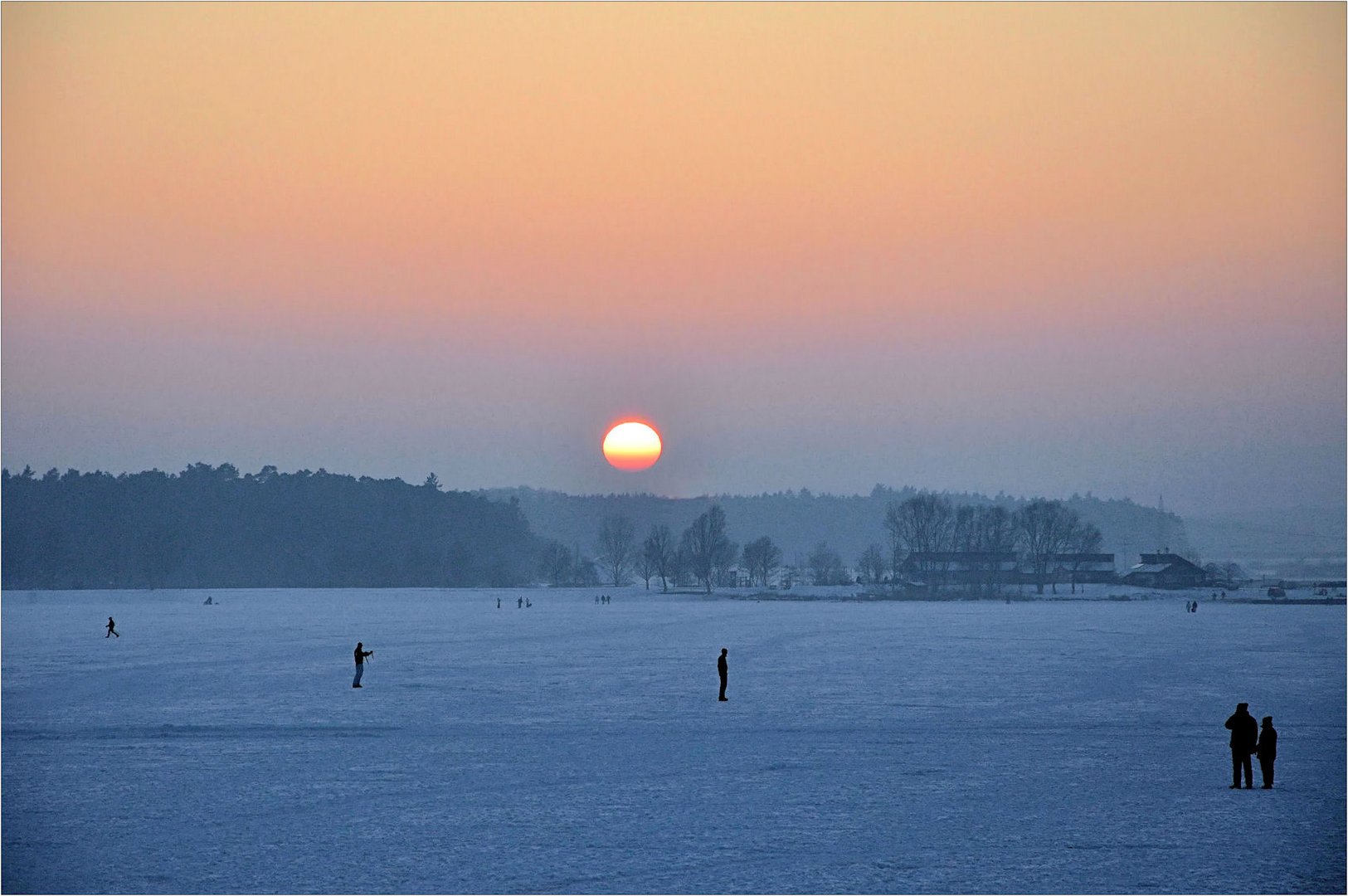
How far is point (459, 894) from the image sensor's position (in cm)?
1322

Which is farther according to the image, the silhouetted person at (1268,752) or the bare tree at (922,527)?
the bare tree at (922,527)

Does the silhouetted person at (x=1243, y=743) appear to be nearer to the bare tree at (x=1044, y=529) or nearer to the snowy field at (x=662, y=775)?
the snowy field at (x=662, y=775)

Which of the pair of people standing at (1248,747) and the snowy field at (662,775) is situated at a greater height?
the pair of people standing at (1248,747)

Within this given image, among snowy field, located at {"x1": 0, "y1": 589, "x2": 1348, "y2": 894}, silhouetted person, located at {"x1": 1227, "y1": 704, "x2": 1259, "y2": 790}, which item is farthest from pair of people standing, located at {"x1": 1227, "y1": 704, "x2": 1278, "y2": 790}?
snowy field, located at {"x1": 0, "y1": 589, "x2": 1348, "y2": 894}

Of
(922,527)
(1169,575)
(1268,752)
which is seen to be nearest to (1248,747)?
(1268,752)

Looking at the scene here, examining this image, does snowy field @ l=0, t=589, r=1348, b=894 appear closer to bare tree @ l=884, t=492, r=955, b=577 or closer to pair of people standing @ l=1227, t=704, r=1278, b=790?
pair of people standing @ l=1227, t=704, r=1278, b=790

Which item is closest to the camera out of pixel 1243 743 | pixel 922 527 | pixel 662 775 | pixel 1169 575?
pixel 1243 743

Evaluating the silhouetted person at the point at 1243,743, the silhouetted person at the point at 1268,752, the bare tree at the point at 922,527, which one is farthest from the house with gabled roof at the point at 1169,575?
the silhouetted person at the point at 1243,743

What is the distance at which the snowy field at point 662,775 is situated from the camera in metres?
14.2

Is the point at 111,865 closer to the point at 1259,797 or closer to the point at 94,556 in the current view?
the point at 1259,797

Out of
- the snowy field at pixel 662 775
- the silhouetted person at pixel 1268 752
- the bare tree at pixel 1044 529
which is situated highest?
the bare tree at pixel 1044 529

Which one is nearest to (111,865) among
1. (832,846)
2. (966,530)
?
(832,846)

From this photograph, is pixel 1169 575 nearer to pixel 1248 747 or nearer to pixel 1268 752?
pixel 1268 752

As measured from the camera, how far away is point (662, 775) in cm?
1980
